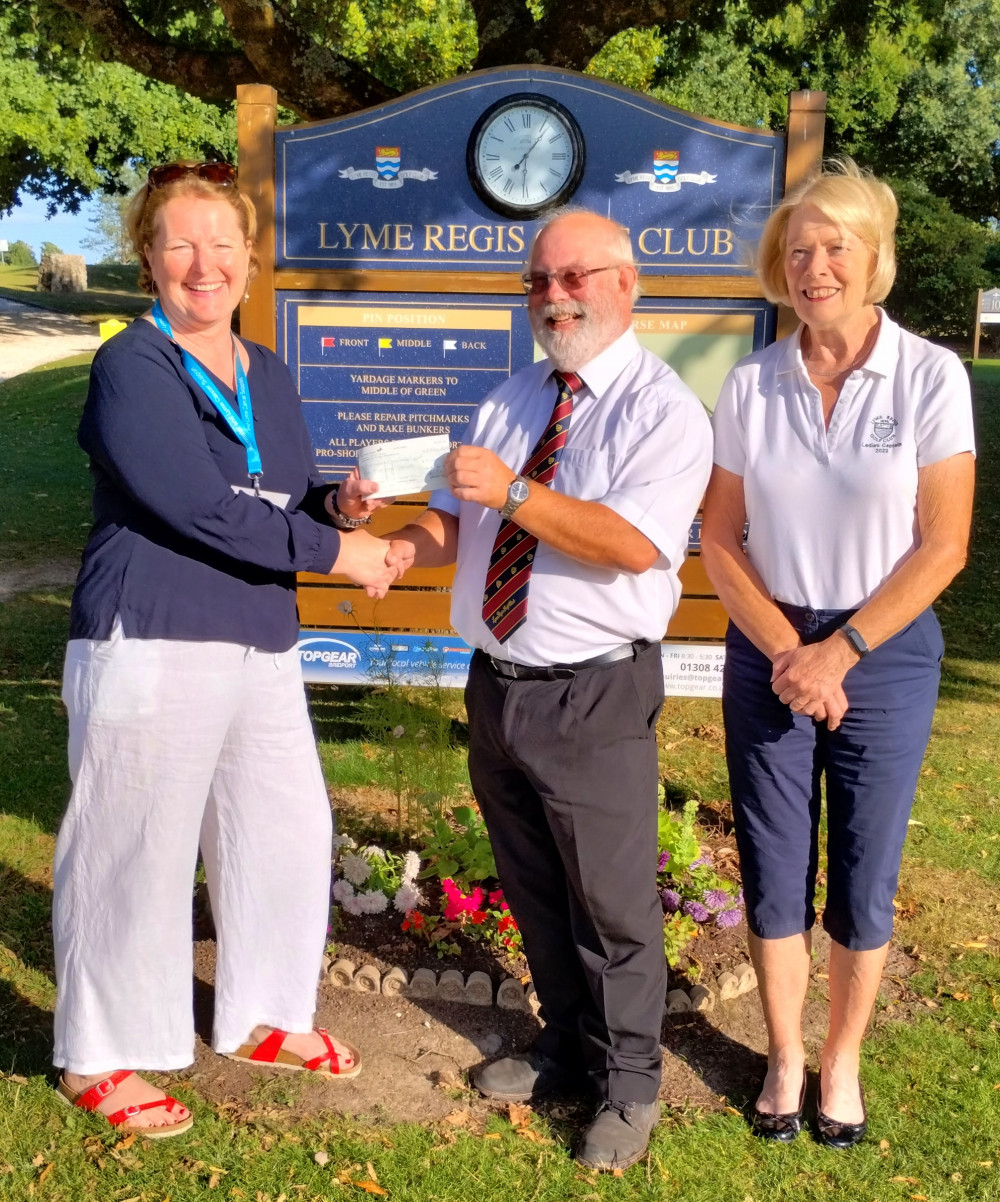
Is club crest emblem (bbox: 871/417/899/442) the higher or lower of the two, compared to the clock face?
lower

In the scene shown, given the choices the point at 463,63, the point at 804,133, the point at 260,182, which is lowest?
the point at 260,182

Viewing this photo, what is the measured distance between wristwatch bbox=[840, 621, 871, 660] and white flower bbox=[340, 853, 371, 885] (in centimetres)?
207

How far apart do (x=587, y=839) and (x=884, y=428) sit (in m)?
1.17

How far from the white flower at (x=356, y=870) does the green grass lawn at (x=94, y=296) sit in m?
23.5

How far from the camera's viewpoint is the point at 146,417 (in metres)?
2.68

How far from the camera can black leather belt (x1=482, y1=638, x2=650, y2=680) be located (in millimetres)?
2816

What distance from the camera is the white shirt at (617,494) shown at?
271 centimetres

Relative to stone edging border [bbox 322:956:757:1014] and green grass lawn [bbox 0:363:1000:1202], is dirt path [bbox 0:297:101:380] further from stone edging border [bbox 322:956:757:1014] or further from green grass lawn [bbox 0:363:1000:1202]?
stone edging border [bbox 322:956:757:1014]

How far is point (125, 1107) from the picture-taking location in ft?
10.2

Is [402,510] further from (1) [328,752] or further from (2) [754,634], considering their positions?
(2) [754,634]

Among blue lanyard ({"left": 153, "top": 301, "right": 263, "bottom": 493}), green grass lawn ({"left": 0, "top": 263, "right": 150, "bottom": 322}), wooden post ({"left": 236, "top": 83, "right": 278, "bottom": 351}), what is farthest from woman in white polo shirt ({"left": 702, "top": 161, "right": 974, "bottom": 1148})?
green grass lawn ({"left": 0, "top": 263, "right": 150, "bottom": 322})

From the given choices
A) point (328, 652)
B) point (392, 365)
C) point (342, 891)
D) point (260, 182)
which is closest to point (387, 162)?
point (260, 182)

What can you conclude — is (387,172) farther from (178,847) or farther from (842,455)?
(178,847)

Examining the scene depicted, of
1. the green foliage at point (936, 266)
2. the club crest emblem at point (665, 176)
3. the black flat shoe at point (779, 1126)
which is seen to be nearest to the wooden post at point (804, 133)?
the club crest emblem at point (665, 176)
